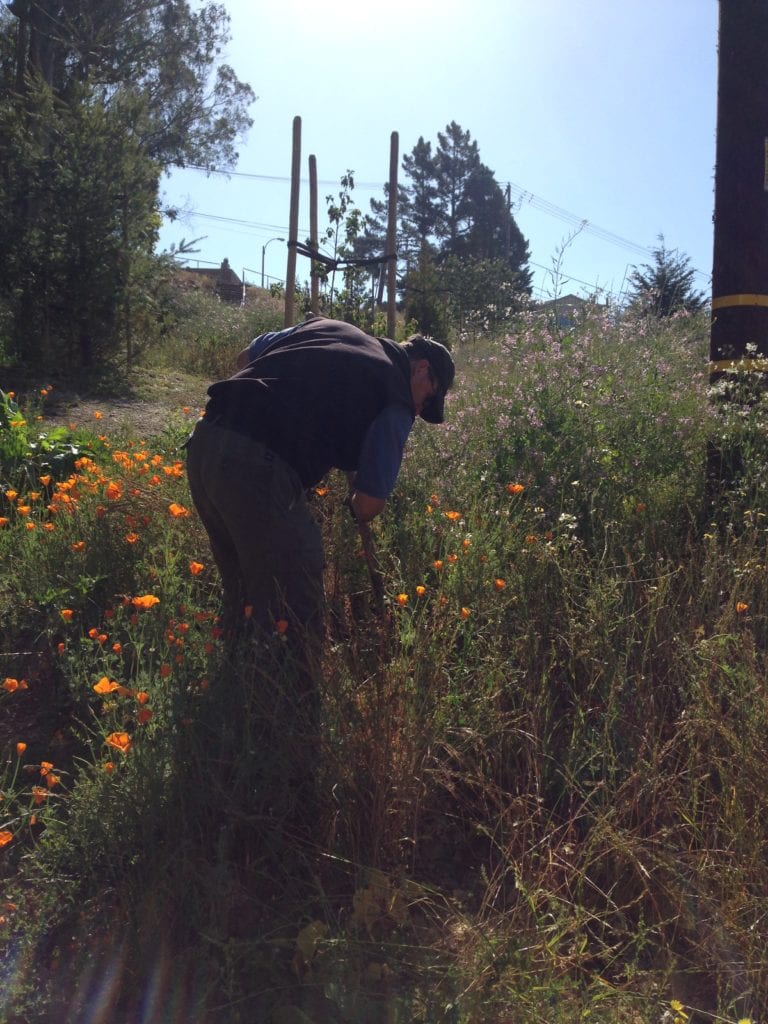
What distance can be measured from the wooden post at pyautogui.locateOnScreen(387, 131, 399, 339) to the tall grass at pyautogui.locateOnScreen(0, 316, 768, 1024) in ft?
9.44

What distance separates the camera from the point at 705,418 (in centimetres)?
426

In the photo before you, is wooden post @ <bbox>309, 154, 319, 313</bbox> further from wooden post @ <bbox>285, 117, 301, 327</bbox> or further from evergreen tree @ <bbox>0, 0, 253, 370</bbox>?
evergreen tree @ <bbox>0, 0, 253, 370</bbox>

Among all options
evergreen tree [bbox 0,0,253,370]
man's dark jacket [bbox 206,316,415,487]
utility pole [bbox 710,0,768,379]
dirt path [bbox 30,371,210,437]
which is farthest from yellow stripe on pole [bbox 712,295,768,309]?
evergreen tree [bbox 0,0,253,370]

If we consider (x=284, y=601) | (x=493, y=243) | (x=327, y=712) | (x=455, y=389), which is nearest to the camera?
(x=327, y=712)

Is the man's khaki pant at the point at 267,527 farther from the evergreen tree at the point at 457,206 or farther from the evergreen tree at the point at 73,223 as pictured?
the evergreen tree at the point at 457,206

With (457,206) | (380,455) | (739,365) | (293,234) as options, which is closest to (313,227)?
(293,234)

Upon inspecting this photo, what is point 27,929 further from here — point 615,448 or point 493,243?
point 493,243

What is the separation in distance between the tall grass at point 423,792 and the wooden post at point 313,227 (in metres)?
2.99

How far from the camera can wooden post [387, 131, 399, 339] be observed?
6325mm

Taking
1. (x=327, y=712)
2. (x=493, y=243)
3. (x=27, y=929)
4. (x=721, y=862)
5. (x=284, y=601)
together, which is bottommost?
(x=27, y=929)

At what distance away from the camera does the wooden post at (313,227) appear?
6293 mm

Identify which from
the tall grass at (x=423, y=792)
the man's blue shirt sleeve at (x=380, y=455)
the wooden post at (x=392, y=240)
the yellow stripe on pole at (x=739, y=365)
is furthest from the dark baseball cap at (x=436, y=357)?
the wooden post at (x=392, y=240)

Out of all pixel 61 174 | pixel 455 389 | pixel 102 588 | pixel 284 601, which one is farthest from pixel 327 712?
pixel 61 174

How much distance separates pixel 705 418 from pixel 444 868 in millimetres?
2597
